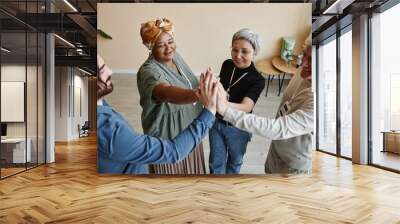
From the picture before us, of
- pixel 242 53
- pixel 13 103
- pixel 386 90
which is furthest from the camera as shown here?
pixel 386 90

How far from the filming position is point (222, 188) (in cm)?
579

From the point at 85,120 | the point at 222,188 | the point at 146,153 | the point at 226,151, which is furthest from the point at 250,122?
the point at 85,120

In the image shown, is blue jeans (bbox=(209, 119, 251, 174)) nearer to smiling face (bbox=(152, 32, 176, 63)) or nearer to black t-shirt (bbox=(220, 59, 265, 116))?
black t-shirt (bbox=(220, 59, 265, 116))

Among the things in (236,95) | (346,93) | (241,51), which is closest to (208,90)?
(236,95)

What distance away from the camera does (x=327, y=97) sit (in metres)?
11.0

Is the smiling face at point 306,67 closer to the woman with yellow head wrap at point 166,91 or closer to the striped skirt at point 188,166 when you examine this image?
the woman with yellow head wrap at point 166,91

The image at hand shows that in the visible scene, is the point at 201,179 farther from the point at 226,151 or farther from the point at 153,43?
the point at 153,43

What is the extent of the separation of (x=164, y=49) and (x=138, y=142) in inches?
58.3

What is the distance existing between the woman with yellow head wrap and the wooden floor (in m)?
0.43

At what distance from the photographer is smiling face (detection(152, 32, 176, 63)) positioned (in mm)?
6199

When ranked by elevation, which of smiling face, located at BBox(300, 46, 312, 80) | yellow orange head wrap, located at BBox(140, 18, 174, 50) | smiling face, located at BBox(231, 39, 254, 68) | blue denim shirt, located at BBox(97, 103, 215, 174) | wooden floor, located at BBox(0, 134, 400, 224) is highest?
yellow orange head wrap, located at BBox(140, 18, 174, 50)

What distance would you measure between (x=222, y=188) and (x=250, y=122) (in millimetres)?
1140

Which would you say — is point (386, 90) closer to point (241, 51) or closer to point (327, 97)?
point (327, 97)

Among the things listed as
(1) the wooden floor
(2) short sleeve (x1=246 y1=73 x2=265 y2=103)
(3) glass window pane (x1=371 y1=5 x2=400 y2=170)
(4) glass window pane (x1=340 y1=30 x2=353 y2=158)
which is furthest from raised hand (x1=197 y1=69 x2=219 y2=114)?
(4) glass window pane (x1=340 y1=30 x2=353 y2=158)
